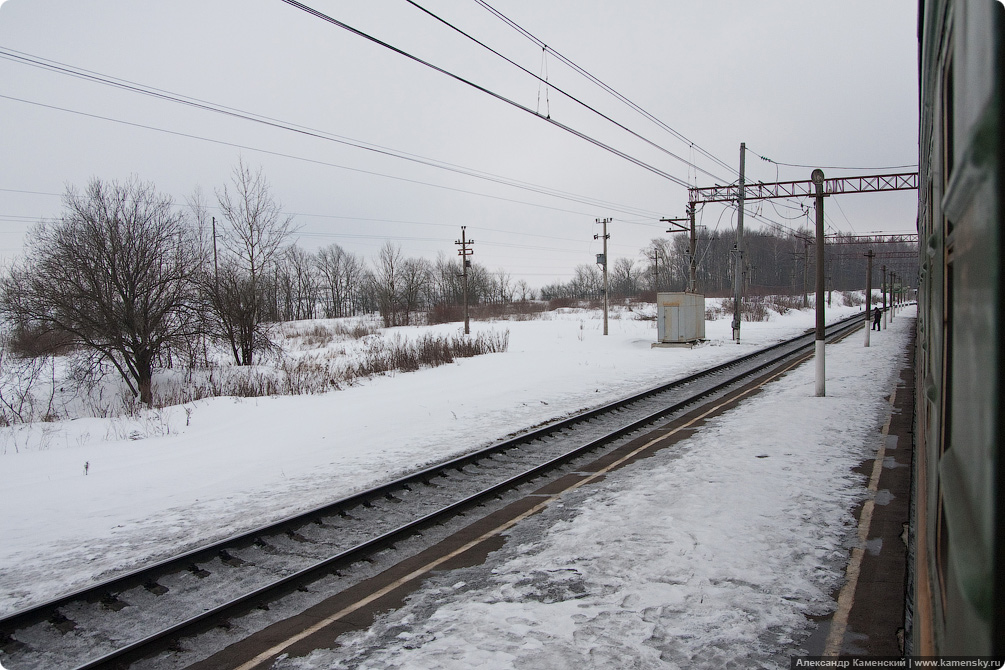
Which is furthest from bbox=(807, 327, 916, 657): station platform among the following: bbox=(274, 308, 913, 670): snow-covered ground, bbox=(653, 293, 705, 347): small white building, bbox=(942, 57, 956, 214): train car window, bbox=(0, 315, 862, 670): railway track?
bbox=(653, 293, 705, 347): small white building

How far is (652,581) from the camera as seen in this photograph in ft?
16.3

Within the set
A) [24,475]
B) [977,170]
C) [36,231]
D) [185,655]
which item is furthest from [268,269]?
[977,170]

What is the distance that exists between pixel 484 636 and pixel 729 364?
18660 mm

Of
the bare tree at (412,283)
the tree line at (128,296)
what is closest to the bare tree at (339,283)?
the bare tree at (412,283)

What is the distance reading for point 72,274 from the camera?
20625 mm

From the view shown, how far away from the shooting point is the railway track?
4.44m

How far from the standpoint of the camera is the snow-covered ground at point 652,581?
13.2 ft

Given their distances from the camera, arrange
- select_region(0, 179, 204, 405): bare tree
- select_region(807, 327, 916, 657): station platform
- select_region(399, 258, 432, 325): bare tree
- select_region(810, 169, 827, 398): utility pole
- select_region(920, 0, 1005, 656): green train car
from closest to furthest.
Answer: select_region(920, 0, 1005, 656): green train car
select_region(807, 327, 916, 657): station platform
select_region(810, 169, 827, 398): utility pole
select_region(0, 179, 204, 405): bare tree
select_region(399, 258, 432, 325): bare tree

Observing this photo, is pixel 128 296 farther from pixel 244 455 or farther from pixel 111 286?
pixel 244 455

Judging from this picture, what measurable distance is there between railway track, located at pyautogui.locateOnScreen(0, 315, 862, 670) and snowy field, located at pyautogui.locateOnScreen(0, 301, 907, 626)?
2.24ft

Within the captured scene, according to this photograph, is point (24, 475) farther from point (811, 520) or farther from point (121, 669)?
point (811, 520)

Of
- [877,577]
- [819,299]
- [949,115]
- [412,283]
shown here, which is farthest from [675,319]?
[412,283]

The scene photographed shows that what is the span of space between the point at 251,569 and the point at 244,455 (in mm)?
5281

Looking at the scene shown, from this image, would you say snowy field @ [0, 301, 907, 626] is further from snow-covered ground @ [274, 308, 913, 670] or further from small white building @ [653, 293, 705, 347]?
small white building @ [653, 293, 705, 347]
